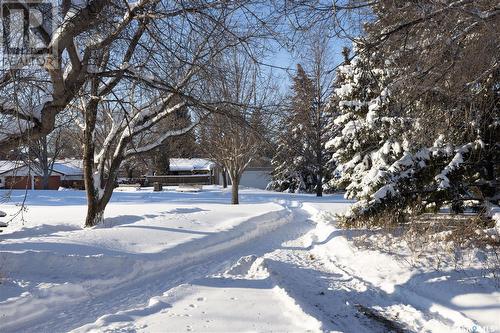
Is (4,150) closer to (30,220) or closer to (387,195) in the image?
(387,195)

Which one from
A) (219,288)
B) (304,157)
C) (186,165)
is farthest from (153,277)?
(186,165)

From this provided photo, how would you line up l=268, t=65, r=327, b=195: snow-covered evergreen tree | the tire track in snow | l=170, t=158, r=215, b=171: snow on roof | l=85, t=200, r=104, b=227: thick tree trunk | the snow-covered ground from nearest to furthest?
the snow-covered ground → the tire track in snow → l=85, t=200, r=104, b=227: thick tree trunk → l=268, t=65, r=327, b=195: snow-covered evergreen tree → l=170, t=158, r=215, b=171: snow on roof

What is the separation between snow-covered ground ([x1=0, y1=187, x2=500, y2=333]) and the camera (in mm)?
5566

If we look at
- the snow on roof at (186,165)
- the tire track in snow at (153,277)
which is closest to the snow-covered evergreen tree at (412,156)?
the tire track in snow at (153,277)

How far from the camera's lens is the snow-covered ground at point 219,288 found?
18.3 ft

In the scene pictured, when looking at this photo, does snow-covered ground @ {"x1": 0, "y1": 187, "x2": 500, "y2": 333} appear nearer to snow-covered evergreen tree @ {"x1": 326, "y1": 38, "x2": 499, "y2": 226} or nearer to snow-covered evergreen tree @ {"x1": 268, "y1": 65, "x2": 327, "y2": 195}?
snow-covered evergreen tree @ {"x1": 326, "y1": 38, "x2": 499, "y2": 226}

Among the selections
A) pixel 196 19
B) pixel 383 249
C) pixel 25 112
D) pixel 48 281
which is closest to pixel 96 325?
pixel 48 281

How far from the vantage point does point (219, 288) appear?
23.2 feet

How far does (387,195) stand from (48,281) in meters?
8.36

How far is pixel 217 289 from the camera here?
7012 mm

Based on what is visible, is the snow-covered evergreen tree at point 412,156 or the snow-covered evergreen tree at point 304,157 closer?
the snow-covered evergreen tree at point 412,156

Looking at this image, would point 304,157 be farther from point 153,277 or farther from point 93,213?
point 153,277

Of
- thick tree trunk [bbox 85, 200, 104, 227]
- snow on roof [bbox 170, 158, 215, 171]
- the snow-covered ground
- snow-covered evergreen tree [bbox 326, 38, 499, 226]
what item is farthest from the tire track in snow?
snow on roof [bbox 170, 158, 215, 171]

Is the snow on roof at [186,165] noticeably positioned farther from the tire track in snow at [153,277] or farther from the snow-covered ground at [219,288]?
the snow-covered ground at [219,288]
